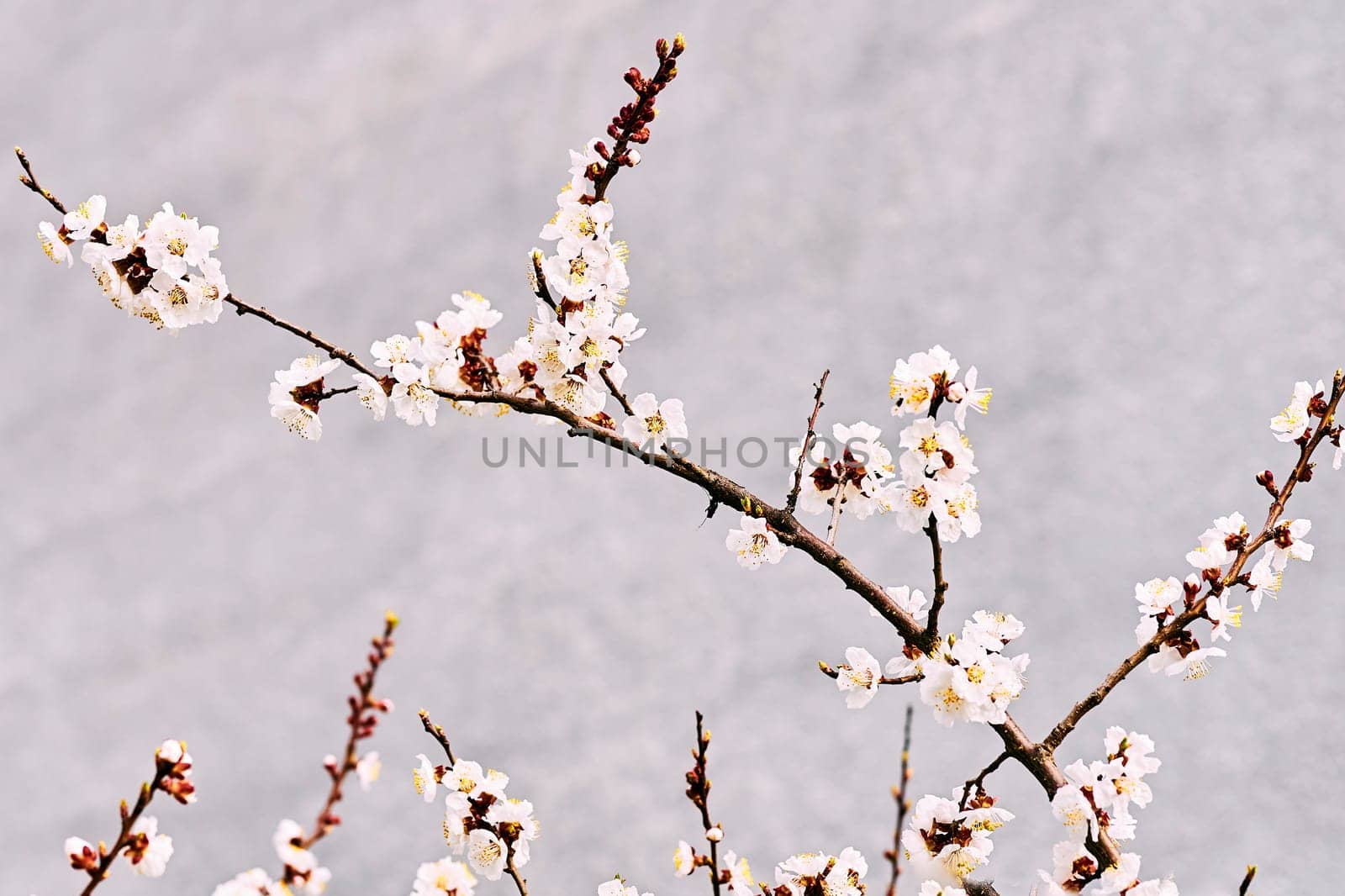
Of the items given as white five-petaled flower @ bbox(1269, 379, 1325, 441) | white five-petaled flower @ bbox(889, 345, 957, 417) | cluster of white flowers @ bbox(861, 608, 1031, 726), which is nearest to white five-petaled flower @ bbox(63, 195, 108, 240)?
white five-petaled flower @ bbox(889, 345, 957, 417)

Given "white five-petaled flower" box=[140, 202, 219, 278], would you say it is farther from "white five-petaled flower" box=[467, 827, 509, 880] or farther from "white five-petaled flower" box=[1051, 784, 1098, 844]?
"white five-petaled flower" box=[1051, 784, 1098, 844]

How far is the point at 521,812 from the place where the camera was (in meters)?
1.91

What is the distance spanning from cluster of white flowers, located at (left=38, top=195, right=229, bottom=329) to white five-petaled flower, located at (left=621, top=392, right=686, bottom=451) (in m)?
0.79

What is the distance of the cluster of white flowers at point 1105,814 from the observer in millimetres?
1613

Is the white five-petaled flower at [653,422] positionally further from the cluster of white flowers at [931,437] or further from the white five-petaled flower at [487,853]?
the white five-petaled flower at [487,853]

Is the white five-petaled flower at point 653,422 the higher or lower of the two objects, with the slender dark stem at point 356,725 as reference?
higher

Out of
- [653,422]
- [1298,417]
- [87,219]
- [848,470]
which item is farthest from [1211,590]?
[87,219]

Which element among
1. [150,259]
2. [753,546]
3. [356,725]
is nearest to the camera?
[356,725]

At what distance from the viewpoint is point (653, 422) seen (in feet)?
6.19

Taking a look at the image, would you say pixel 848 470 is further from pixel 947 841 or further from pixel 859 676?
pixel 947 841

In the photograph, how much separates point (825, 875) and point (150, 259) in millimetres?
1646

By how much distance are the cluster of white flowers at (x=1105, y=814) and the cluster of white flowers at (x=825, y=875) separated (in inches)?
13.3

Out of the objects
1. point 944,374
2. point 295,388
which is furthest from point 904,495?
point 295,388

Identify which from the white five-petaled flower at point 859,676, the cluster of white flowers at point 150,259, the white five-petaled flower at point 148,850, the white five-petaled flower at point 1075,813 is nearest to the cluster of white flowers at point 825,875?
the white five-petaled flower at point 859,676
